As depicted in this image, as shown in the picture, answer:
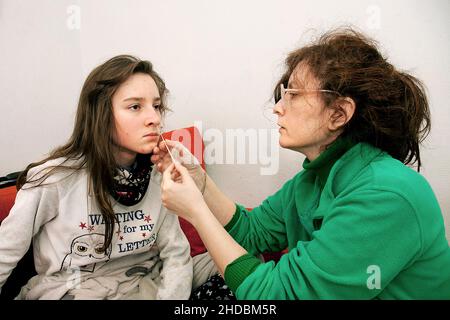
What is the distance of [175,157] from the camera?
1.07 metres

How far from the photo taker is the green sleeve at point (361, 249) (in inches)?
26.8

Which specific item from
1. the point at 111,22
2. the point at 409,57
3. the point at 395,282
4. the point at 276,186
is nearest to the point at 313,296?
the point at 395,282

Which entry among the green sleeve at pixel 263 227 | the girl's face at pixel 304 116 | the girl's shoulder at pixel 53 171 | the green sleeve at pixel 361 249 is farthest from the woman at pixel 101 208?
the green sleeve at pixel 361 249

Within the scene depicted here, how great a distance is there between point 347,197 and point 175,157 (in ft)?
1.82

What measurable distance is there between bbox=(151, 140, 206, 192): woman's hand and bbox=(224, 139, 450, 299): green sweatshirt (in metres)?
0.41

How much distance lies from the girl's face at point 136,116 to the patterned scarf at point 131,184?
83 mm

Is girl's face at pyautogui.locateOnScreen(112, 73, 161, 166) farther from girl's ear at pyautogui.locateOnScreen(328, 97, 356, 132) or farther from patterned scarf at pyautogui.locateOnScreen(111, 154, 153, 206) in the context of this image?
girl's ear at pyautogui.locateOnScreen(328, 97, 356, 132)

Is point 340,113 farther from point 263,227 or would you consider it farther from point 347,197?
point 263,227

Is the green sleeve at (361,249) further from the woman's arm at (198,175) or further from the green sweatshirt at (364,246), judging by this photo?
the woman's arm at (198,175)

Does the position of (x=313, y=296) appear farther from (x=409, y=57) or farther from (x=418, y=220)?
(x=409, y=57)

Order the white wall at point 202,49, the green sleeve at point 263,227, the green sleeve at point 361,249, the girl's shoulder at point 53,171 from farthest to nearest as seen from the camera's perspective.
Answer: the white wall at point 202,49 → the green sleeve at point 263,227 → the girl's shoulder at point 53,171 → the green sleeve at point 361,249

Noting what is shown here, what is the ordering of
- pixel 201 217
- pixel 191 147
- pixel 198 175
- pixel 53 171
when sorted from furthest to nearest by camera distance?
pixel 191 147 < pixel 198 175 < pixel 53 171 < pixel 201 217

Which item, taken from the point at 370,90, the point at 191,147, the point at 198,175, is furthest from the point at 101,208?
the point at 370,90

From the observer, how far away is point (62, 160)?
1.04 meters
